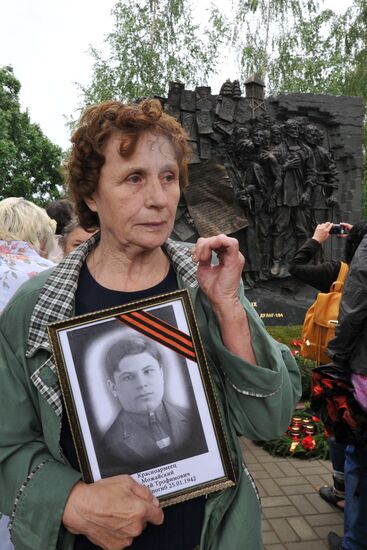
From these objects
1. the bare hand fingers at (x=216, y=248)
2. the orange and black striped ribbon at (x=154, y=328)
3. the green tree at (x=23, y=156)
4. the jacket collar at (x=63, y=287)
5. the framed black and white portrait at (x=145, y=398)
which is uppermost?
the green tree at (x=23, y=156)

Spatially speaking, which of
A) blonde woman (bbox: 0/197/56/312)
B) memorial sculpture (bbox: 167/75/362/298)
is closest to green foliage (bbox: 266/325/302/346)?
memorial sculpture (bbox: 167/75/362/298)

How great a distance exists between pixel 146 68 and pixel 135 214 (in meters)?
20.7

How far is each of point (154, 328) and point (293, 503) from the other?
315 cm

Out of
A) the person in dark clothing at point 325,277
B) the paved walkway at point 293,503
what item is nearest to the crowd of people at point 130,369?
the paved walkway at point 293,503

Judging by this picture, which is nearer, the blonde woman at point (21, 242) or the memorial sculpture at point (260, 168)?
the blonde woman at point (21, 242)

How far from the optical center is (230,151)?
8922 millimetres

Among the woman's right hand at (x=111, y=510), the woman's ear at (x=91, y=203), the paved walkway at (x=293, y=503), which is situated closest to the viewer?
the woman's right hand at (x=111, y=510)

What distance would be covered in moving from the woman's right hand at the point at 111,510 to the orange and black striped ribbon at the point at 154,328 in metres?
0.28

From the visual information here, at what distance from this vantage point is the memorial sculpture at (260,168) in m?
8.65

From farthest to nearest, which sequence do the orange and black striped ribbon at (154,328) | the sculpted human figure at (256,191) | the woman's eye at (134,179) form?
the sculpted human figure at (256,191)
the woman's eye at (134,179)
the orange and black striped ribbon at (154,328)

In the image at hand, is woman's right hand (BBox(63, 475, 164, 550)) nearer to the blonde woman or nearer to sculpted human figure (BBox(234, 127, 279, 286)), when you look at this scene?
the blonde woman

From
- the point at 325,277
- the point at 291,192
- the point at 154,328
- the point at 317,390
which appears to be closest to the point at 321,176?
the point at 291,192

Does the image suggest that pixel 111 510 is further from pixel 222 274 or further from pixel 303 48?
pixel 303 48

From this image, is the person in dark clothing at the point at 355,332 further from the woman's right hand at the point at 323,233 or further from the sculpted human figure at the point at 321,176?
the sculpted human figure at the point at 321,176
